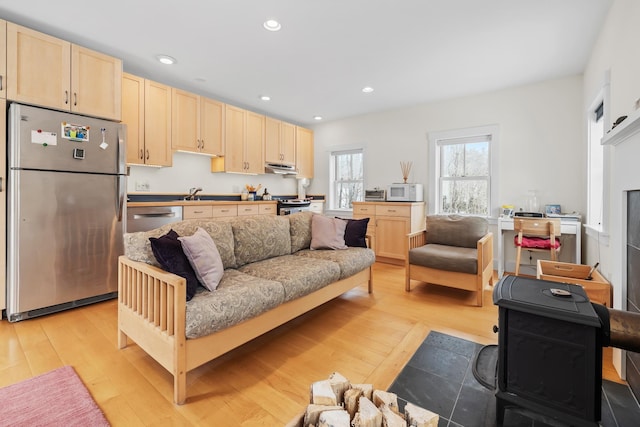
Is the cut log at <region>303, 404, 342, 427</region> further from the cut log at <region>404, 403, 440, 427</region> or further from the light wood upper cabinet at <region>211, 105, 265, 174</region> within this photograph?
the light wood upper cabinet at <region>211, 105, 265, 174</region>

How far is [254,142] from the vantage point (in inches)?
193

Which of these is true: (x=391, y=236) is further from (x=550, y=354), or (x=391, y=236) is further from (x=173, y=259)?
(x=173, y=259)

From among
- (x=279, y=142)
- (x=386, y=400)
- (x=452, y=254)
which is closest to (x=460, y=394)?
(x=386, y=400)

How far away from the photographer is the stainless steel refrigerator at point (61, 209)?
243 centimetres

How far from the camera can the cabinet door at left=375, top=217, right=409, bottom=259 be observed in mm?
4391

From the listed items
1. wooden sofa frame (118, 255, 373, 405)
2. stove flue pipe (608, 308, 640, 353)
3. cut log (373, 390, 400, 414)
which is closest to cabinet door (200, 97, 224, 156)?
wooden sofa frame (118, 255, 373, 405)

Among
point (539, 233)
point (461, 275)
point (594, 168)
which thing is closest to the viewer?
point (461, 275)

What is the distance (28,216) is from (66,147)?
0.67 meters

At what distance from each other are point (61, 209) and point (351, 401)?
300 centimetres

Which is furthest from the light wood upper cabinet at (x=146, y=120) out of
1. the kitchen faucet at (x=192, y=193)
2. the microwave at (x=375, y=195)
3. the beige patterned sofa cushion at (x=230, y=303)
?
the microwave at (x=375, y=195)

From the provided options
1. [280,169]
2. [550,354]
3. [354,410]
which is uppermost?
[280,169]

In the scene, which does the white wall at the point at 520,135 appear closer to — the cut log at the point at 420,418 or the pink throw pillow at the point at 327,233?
the pink throw pillow at the point at 327,233

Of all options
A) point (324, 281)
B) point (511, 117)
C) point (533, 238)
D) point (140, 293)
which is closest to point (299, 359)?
point (324, 281)

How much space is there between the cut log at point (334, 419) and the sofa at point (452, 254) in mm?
2354
